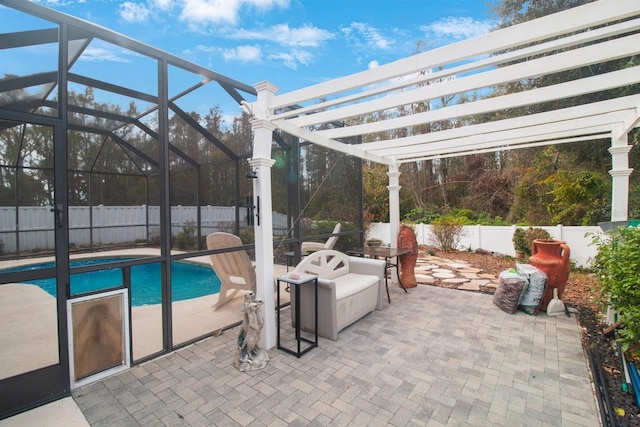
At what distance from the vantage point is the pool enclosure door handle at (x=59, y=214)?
2281 mm

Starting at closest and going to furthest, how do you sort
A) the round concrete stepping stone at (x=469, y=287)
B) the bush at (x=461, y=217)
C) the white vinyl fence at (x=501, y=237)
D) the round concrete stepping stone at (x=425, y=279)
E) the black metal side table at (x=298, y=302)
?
the black metal side table at (x=298, y=302)
the round concrete stepping stone at (x=469, y=287)
the round concrete stepping stone at (x=425, y=279)
the white vinyl fence at (x=501, y=237)
the bush at (x=461, y=217)

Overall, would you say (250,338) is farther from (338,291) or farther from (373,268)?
(373,268)

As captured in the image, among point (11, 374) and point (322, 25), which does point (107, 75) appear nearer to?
point (11, 374)

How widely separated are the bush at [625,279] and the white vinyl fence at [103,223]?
3.68 meters

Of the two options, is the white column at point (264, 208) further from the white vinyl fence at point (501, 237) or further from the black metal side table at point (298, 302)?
the white vinyl fence at point (501, 237)

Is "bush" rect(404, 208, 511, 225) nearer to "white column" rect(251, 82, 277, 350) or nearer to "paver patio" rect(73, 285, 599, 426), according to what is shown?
"paver patio" rect(73, 285, 599, 426)

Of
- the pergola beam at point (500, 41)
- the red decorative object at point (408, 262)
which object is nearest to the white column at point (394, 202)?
the red decorative object at point (408, 262)

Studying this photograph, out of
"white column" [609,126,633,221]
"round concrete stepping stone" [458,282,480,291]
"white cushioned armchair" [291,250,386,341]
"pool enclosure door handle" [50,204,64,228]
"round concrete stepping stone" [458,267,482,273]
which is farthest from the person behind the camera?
"round concrete stepping stone" [458,267,482,273]

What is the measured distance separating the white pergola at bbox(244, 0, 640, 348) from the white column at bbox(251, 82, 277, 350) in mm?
11

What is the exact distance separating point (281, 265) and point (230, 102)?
2.36m

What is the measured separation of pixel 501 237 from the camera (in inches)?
323

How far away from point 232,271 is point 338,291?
4.80 feet

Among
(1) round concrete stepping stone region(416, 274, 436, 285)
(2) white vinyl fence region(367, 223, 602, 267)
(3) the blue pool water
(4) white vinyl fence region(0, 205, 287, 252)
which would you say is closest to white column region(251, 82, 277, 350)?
(4) white vinyl fence region(0, 205, 287, 252)

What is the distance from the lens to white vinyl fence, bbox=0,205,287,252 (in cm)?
226
